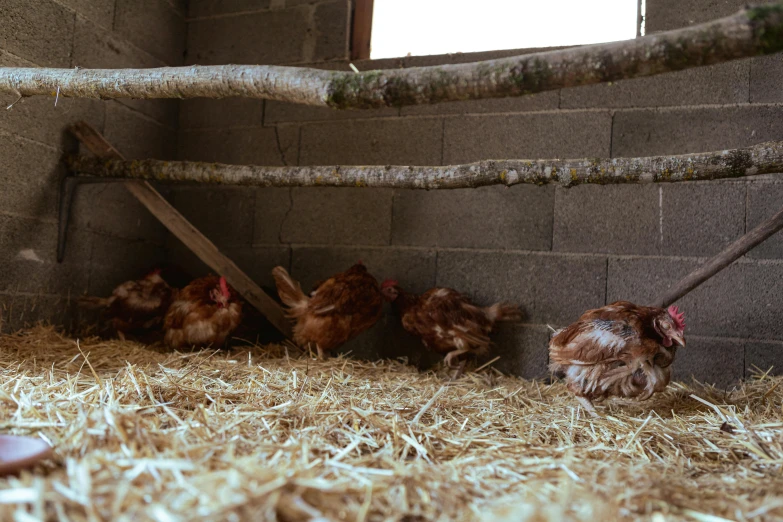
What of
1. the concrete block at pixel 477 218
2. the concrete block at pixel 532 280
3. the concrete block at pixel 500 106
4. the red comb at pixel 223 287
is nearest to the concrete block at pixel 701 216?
the concrete block at pixel 532 280

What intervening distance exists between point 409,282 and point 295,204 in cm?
112

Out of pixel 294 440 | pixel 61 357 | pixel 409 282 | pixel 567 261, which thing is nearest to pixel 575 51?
pixel 294 440

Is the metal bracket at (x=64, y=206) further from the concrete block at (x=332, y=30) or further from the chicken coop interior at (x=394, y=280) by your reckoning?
the concrete block at (x=332, y=30)

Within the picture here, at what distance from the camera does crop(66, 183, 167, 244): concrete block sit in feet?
13.9

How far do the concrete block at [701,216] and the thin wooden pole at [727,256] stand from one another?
0.49 m

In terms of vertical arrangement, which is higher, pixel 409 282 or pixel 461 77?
pixel 461 77

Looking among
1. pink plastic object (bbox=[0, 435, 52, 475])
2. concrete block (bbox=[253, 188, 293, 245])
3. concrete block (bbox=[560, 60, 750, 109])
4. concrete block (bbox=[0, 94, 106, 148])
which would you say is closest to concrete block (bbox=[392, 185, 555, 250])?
concrete block (bbox=[560, 60, 750, 109])

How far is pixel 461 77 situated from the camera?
184cm

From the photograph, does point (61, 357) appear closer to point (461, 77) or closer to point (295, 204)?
point (295, 204)

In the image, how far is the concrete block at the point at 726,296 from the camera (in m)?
3.58

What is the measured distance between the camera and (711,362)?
12.0 ft

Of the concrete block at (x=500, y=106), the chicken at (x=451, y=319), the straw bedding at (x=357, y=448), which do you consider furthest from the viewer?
the concrete block at (x=500, y=106)

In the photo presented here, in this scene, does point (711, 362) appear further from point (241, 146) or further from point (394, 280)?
point (241, 146)

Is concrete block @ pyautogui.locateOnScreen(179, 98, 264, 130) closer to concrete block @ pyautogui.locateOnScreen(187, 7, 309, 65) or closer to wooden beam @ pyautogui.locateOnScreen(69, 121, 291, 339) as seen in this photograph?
concrete block @ pyautogui.locateOnScreen(187, 7, 309, 65)
